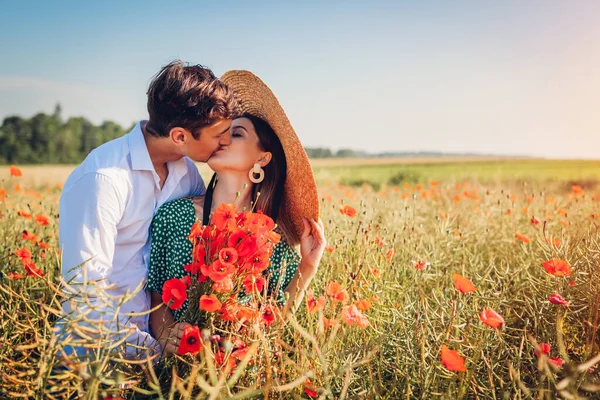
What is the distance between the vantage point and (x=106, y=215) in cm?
202

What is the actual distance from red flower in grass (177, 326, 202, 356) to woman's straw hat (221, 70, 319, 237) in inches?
41.8

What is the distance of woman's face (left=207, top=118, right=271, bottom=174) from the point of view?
7.80 feet

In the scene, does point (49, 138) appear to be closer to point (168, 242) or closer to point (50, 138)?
point (50, 138)

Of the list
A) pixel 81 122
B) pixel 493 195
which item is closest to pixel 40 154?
pixel 81 122

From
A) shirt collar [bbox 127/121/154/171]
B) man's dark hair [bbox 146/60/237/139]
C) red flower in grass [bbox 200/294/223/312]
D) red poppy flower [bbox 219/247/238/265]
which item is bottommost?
red flower in grass [bbox 200/294/223/312]

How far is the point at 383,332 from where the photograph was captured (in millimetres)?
1997

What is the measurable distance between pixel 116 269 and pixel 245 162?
815mm

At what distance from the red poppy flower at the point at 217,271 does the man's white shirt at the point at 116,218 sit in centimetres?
48

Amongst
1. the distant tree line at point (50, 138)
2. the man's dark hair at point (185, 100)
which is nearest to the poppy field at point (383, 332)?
the man's dark hair at point (185, 100)

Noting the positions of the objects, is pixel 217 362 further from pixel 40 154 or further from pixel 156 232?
pixel 40 154

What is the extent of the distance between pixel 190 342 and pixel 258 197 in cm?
98

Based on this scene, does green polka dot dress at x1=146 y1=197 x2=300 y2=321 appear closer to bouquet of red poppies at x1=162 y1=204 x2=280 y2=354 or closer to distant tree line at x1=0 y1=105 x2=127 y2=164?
bouquet of red poppies at x1=162 y1=204 x2=280 y2=354

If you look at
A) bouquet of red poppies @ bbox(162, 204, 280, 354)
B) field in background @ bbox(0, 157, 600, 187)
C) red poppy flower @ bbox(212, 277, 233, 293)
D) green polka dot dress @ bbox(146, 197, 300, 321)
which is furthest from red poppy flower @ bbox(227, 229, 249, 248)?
field in background @ bbox(0, 157, 600, 187)

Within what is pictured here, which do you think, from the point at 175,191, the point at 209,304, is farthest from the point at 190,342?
the point at 175,191
